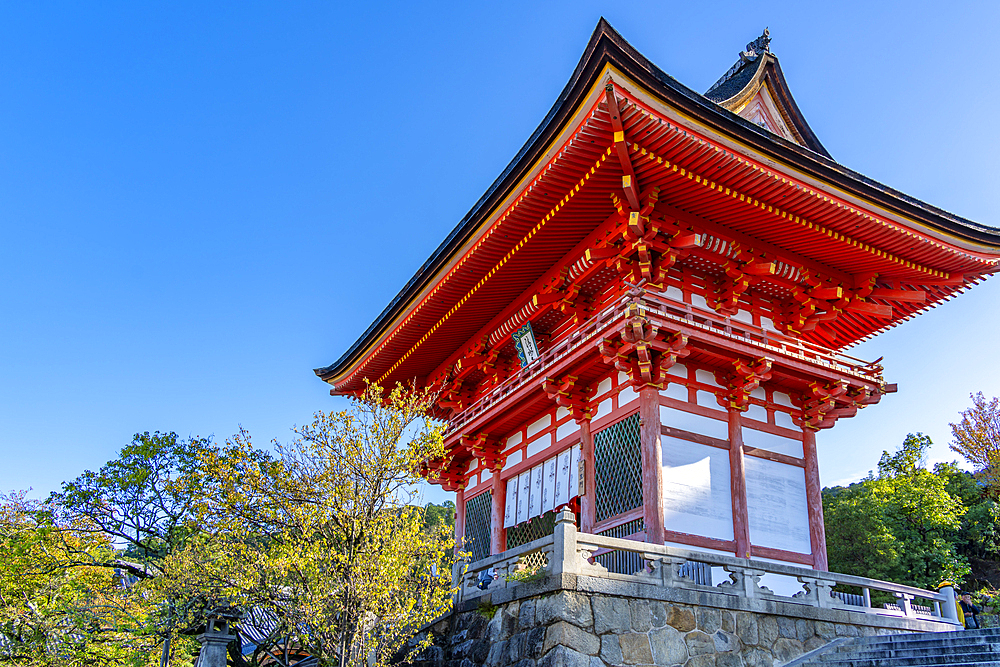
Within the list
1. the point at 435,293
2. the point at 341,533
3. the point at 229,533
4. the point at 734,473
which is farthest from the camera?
the point at 435,293

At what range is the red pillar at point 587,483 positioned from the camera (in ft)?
40.5

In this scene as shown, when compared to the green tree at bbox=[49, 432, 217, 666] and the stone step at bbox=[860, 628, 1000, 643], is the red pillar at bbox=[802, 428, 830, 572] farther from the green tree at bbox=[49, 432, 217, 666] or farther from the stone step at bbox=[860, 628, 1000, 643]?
the green tree at bbox=[49, 432, 217, 666]

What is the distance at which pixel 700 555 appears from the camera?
9.79 meters

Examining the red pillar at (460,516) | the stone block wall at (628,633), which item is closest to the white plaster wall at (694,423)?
the stone block wall at (628,633)

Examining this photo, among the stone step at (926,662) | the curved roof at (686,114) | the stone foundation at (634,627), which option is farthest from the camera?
the curved roof at (686,114)

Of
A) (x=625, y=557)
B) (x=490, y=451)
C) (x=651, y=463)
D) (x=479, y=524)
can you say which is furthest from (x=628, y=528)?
(x=479, y=524)

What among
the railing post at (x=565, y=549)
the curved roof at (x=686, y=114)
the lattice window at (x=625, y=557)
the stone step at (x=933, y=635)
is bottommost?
the stone step at (x=933, y=635)

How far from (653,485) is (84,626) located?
11279mm

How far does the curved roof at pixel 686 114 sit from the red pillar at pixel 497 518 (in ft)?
14.5

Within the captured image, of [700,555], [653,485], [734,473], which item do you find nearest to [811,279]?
[734,473]

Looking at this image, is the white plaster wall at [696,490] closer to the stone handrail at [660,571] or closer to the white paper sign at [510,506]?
the stone handrail at [660,571]

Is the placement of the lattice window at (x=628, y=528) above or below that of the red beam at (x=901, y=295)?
below

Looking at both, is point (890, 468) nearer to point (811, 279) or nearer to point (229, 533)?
point (811, 279)

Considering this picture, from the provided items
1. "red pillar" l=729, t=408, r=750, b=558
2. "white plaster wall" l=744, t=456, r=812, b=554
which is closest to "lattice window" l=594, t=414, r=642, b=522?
"red pillar" l=729, t=408, r=750, b=558
